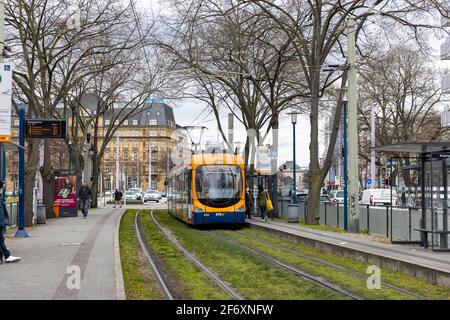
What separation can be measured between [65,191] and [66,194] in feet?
0.66

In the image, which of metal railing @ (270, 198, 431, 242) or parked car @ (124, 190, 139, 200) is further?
parked car @ (124, 190, 139, 200)

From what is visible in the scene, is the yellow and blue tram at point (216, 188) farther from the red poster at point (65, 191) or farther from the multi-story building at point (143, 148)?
the multi-story building at point (143, 148)

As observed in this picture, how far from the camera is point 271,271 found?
50.3ft

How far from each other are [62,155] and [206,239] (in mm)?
55174

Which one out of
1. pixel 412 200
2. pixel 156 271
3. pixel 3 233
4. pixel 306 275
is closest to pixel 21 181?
pixel 3 233

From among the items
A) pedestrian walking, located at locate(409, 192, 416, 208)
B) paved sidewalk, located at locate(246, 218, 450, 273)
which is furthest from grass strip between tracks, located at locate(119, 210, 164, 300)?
pedestrian walking, located at locate(409, 192, 416, 208)

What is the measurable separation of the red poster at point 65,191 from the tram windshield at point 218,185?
Result: 12.4 m

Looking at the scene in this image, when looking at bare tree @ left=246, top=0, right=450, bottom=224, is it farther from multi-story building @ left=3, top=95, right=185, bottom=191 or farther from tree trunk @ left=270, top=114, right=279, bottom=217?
multi-story building @ left=3, top=95, right=185, bottom=191

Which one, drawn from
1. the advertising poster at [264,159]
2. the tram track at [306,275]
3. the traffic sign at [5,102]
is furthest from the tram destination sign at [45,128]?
the advertising poster at [264,159]

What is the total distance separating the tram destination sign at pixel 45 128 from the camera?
25.3m

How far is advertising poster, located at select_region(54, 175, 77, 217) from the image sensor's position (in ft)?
130

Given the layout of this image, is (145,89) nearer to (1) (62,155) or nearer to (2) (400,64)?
(2) (400,64)

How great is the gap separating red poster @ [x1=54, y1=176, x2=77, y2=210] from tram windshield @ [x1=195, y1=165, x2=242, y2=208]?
12413mm
